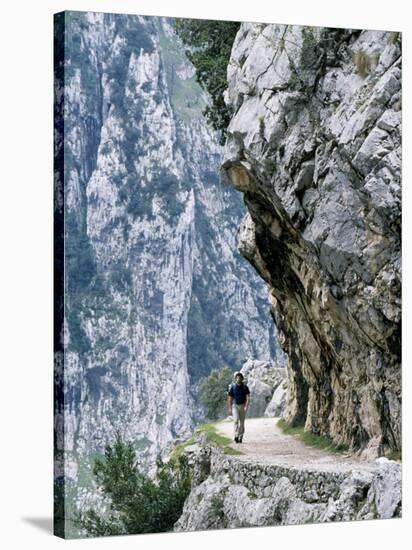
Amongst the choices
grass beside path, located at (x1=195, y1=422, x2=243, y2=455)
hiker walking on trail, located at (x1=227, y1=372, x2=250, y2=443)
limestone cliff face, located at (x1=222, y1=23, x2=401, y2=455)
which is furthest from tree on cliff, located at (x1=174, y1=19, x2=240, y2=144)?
grass beside path, located at (x1=195, y1=422, x2=243, y2=455)

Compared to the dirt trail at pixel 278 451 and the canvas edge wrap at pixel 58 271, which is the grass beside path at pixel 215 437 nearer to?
the dirt trail at pixel 278 451

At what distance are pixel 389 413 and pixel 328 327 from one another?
6.03ft

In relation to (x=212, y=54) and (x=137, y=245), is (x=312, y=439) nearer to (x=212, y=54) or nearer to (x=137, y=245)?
(x=137, y=245)

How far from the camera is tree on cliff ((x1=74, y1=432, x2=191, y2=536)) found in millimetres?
15078

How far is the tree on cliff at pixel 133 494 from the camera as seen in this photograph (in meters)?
15.1

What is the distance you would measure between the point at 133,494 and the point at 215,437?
143cm

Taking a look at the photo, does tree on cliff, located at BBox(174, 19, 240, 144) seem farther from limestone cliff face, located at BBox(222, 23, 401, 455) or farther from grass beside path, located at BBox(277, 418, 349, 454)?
grass beside path, located at BBox(277, 418, 349, 454)

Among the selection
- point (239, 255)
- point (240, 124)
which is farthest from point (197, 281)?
point (240, 124)

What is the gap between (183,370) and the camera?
16.1m

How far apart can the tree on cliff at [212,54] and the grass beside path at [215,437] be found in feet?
13.0

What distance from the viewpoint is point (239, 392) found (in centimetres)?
1692

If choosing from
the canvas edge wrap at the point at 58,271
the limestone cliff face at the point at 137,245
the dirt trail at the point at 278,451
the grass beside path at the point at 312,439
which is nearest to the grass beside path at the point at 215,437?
the dirt trail at the point at 278,451

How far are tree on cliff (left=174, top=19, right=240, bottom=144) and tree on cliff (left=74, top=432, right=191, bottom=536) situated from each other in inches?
181

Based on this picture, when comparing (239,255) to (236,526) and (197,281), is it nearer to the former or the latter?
(197,281)
